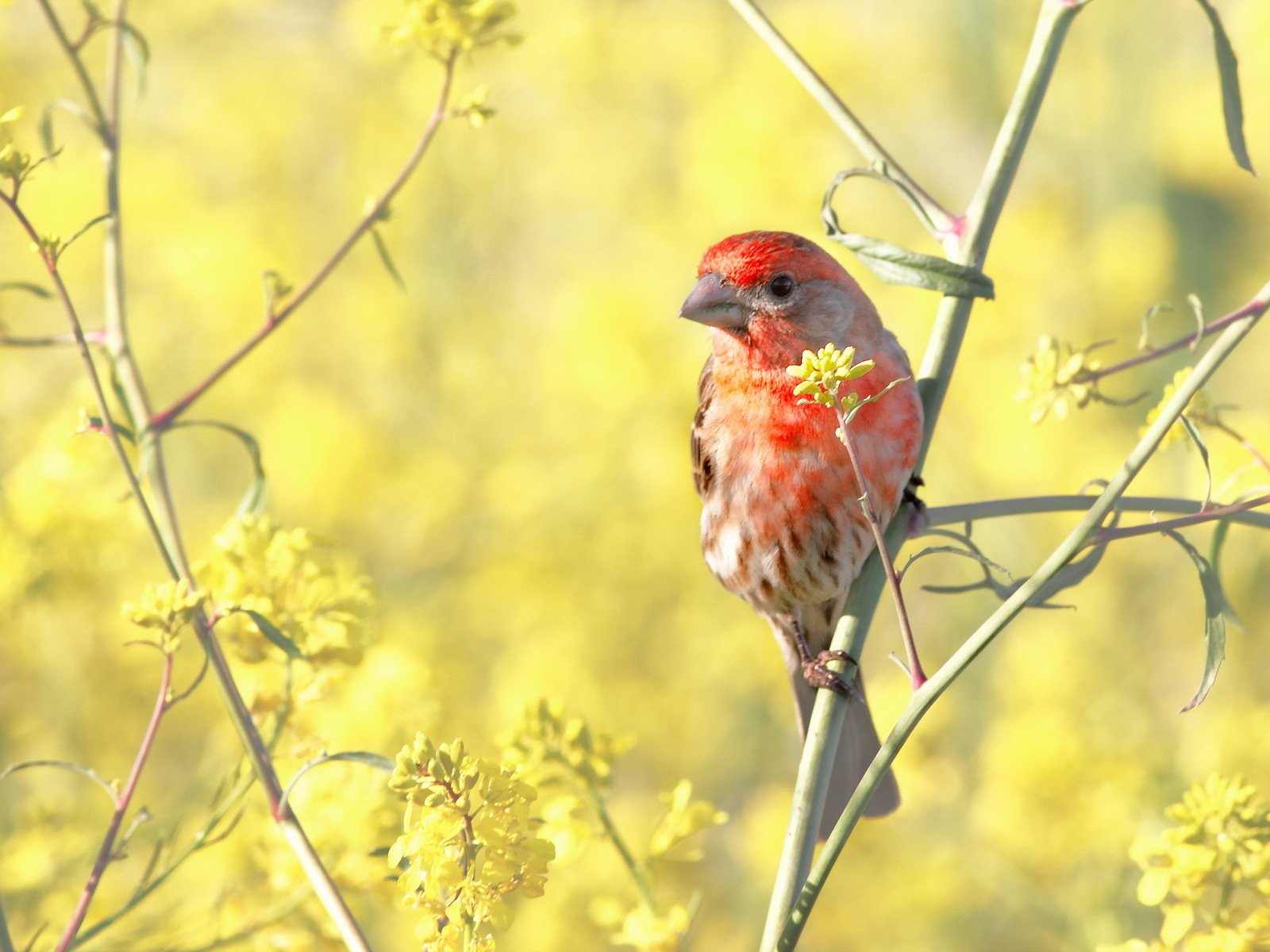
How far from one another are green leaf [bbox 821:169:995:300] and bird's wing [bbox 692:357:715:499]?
106cm

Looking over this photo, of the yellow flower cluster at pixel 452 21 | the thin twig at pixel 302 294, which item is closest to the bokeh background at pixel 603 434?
the yellow flower cluster at pixel 452 21

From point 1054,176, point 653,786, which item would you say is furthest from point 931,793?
point 1054,176

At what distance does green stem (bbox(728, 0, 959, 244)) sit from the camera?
219cm

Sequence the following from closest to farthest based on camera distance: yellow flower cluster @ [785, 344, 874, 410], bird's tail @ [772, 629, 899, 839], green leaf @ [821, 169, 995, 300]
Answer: yellow flower cluster @ [785, 344, 874, 410] < green leaf @ [821, 169, 995, 300] < bird's tail @ [772, 629, 899, 839]

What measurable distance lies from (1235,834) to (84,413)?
186 centimetres

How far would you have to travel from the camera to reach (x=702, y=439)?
327 centimetres

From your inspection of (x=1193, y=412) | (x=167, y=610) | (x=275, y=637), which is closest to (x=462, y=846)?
(x=275, y=637)

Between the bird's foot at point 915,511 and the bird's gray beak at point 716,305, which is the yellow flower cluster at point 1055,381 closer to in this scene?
the bird's foot at point 915,511

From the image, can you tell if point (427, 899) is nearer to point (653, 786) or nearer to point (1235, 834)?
point (1235, 834)

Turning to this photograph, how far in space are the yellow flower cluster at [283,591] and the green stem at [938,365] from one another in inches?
33.9

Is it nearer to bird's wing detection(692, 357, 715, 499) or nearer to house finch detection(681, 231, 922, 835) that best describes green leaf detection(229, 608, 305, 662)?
house finch detection(681, 231, 922, 835)

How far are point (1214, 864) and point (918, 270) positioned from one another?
106 cm

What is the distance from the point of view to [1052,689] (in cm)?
495

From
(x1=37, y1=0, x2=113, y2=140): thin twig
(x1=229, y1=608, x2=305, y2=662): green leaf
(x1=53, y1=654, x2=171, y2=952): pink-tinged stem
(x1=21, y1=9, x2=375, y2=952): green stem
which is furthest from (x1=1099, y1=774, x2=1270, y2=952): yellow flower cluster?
(x1=37, y1=0, x2=113, y2=140): thin twig
